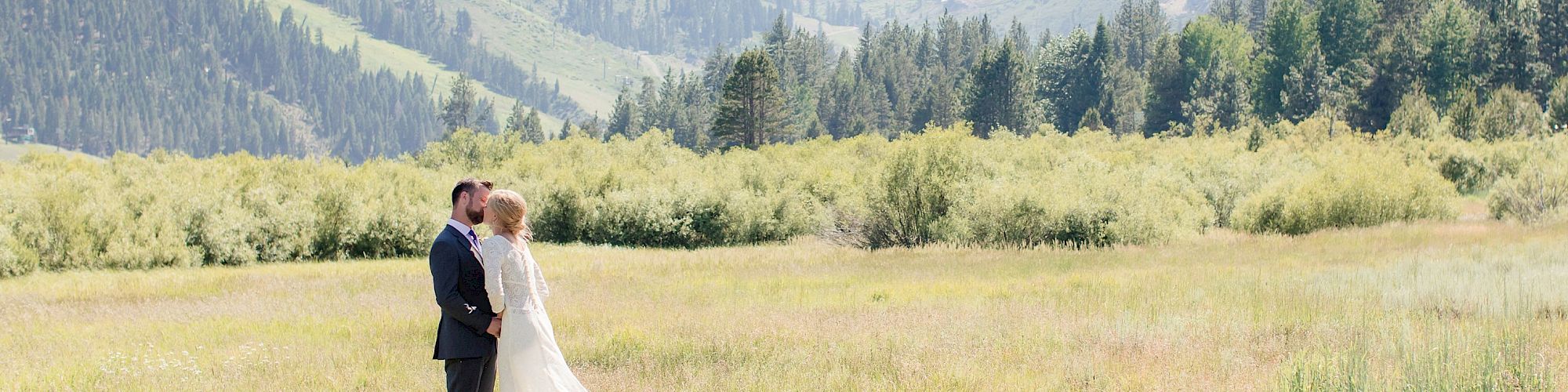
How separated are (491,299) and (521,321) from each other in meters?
0.25

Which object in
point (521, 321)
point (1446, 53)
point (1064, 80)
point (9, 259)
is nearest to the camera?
point (521, 321)

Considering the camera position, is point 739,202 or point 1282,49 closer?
point 739,202

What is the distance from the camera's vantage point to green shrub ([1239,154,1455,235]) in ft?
99.6

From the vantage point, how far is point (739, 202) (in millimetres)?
36062

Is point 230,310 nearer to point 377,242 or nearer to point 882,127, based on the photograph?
point 377,242

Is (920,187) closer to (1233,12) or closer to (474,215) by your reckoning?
(474,215)

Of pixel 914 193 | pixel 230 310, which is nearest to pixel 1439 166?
pixel 914 193

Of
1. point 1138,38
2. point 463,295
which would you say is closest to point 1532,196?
point 463,295

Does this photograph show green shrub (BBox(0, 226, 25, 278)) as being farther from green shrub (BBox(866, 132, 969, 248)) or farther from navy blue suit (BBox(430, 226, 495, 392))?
navy blue suit (BBox(430, 226, 495, 392))

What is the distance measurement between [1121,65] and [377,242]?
105m

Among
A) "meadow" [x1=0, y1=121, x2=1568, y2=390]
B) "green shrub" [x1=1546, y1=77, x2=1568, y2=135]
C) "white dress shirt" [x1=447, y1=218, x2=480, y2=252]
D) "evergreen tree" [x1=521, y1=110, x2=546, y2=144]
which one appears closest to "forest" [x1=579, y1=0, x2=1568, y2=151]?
"green shrub" [x1=1546, y1=77, x2=1568, y2=135]

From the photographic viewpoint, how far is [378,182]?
122ft

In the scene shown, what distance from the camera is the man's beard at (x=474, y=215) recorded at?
20.2 feet

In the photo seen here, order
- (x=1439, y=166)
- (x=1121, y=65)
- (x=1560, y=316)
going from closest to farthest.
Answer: (x=1560, y=316) < (x=1439, y=166) < (x=1121, y=65)
